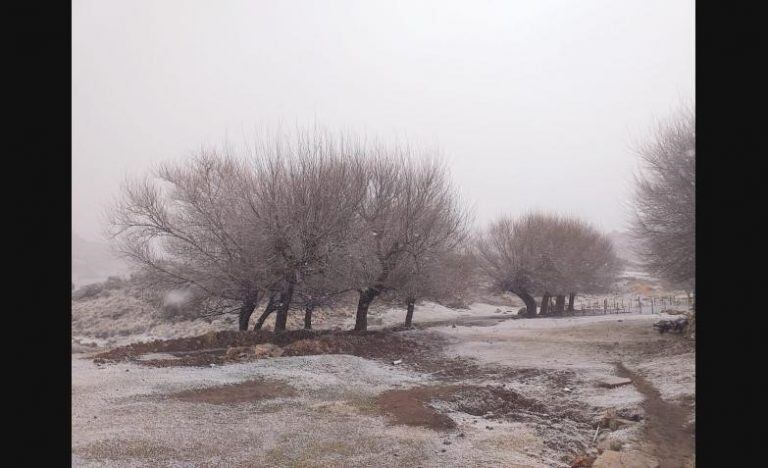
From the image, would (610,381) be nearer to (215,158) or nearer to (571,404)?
(571,404)

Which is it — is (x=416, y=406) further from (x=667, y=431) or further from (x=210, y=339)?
(x=210, y=339)

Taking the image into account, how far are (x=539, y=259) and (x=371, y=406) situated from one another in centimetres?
2459

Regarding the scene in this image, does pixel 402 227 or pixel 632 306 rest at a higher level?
pixel 402 227

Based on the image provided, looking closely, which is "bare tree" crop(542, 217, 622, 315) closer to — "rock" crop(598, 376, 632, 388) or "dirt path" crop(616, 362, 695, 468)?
"rock" crop(598, 376, 632, 388)

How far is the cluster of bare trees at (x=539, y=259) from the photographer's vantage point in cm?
3047

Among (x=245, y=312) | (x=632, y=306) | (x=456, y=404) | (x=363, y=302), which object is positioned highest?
(x=363, y=302)

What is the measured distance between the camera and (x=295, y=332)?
53.6ft

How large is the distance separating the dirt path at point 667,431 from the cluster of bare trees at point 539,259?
70.2 feet

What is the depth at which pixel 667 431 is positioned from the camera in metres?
7.09

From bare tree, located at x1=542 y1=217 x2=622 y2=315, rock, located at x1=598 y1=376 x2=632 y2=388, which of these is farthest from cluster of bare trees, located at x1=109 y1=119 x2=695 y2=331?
bare tree, located at x1=542 y1=217 x2=622 y2=315

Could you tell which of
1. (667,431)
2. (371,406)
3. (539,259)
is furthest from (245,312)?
(539,259)

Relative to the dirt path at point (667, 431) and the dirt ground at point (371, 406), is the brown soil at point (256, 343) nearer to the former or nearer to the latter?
the dirt ground at point (371, 406)

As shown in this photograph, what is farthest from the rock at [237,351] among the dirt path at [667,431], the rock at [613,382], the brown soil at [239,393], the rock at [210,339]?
the dirt path at [667,431]
